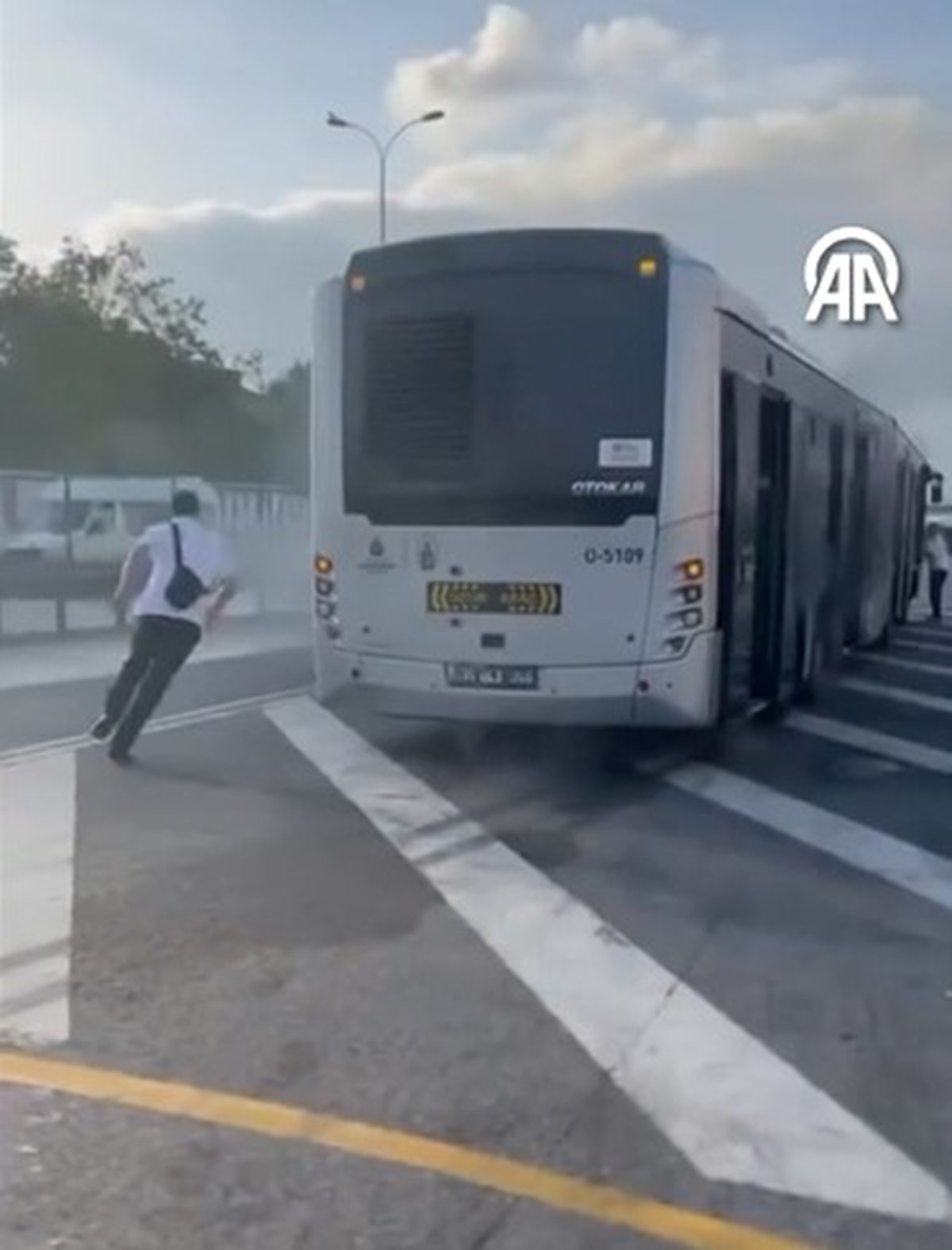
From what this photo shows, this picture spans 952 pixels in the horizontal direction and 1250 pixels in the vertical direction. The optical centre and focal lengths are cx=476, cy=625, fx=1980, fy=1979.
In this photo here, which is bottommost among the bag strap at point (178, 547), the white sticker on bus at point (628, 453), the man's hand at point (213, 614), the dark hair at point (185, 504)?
the man's hand at point (213, 614)

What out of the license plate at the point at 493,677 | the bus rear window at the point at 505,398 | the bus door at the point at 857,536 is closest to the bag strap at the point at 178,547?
the bus rear window at the point at 505,398

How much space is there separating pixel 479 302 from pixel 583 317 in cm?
68

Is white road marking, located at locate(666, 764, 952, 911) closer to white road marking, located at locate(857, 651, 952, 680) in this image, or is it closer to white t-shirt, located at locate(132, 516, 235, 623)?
white t-shirt, located at locate(132, 516, 235, 623)

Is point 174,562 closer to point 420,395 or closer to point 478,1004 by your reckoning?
point 420,395

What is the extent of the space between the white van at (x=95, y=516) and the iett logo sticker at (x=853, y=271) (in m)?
12.4

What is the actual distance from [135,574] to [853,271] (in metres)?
4.99

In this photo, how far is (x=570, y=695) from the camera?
12.1m

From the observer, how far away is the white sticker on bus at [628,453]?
1188cm

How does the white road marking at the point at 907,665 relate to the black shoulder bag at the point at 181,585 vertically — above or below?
below

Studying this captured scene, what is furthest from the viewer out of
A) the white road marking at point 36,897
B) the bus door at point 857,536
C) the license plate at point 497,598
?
the bus door at point 857,536

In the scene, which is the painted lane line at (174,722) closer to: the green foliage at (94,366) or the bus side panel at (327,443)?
the bus side panel at (327,443)

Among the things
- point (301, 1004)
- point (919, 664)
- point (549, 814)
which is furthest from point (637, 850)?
point (919, 664)

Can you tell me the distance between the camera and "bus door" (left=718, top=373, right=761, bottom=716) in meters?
12.4

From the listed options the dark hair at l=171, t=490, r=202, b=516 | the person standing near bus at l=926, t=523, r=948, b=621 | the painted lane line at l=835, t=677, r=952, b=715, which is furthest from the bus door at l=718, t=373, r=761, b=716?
the person standing near bus at l=926, t=523, r=948, b=621
